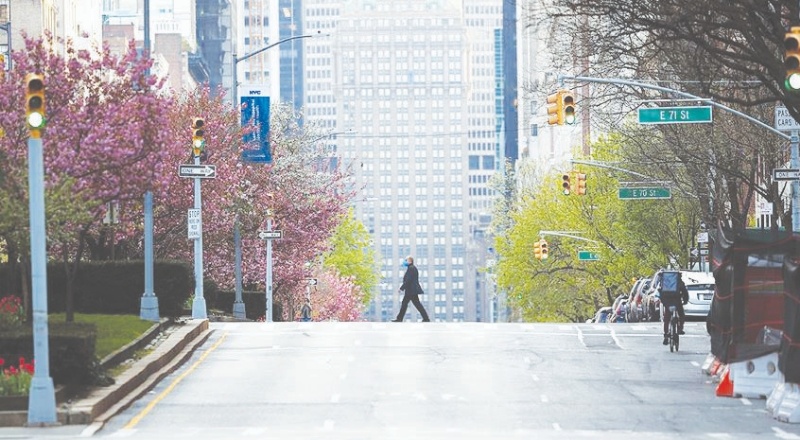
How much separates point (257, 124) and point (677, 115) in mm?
19712

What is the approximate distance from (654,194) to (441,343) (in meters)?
21.7

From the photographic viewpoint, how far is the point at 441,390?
27031 mm

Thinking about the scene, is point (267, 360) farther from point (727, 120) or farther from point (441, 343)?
point (727, 120)

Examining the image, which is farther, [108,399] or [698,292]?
[698,292]

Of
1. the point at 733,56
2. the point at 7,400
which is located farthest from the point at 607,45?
the point at 7,400

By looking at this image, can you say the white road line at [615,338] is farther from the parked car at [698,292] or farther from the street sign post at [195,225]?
the street sign post at [195,225]

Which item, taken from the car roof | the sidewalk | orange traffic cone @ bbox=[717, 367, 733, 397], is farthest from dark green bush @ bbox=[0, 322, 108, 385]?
the car roof

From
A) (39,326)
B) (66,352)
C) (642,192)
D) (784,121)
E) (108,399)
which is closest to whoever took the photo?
(39,326)

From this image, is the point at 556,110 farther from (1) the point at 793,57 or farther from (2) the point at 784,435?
(2) the point at 784,435

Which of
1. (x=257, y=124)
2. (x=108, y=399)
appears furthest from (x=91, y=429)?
(x=257, y=124)

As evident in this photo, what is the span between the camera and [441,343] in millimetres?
36156

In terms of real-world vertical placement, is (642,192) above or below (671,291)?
above

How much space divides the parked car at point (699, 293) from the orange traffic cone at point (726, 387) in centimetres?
1889

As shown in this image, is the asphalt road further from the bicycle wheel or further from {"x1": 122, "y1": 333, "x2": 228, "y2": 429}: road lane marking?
the bicycle wheel
